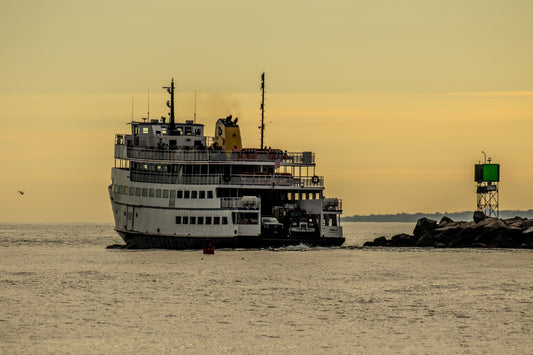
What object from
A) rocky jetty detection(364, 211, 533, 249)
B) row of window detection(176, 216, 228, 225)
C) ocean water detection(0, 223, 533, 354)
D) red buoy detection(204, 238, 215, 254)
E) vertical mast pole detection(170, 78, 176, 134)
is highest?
vertical mast pole detection(170, 78, 176, 134)

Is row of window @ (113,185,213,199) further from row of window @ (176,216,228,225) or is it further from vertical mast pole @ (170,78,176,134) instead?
vertical mast pole @ (170,78,176,134)

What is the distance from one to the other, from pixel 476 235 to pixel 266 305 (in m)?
51.6

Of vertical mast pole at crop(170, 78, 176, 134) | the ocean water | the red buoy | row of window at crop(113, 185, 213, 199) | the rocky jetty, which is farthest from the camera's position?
the rocky jetty

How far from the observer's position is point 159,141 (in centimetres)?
8819

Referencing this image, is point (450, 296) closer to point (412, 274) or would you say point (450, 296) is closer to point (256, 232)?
point (412, 274)

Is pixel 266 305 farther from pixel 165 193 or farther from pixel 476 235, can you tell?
pixel 476 235

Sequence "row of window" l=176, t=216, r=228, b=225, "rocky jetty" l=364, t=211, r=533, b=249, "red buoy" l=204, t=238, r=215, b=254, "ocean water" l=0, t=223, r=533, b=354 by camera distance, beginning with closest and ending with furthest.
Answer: "ocean water" l=0, t=223, r=533, b=354
"red buoy" l=204, t=238, r=215, b=254
"row of window" l=176, t=216, r=228, b=225
"rocky jetty" l=364, t=211, r=533, b=249

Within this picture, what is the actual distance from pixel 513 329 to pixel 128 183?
51.1m

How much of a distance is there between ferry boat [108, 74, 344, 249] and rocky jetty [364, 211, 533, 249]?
1766cm

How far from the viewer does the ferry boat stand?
78.6m

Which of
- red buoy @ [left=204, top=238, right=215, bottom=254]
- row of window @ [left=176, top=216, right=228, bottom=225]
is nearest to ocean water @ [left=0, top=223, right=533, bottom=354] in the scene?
red buoy @ [left=204, top=238, right=215, bottom=254]

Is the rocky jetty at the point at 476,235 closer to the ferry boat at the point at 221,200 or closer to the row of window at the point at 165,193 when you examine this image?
the ferry boat at the point at 221,200

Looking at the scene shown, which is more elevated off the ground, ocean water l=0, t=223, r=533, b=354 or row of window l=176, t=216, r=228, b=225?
row of window l=176, t=216, r=228, b=225

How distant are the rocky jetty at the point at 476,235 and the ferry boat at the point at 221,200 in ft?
57.9
